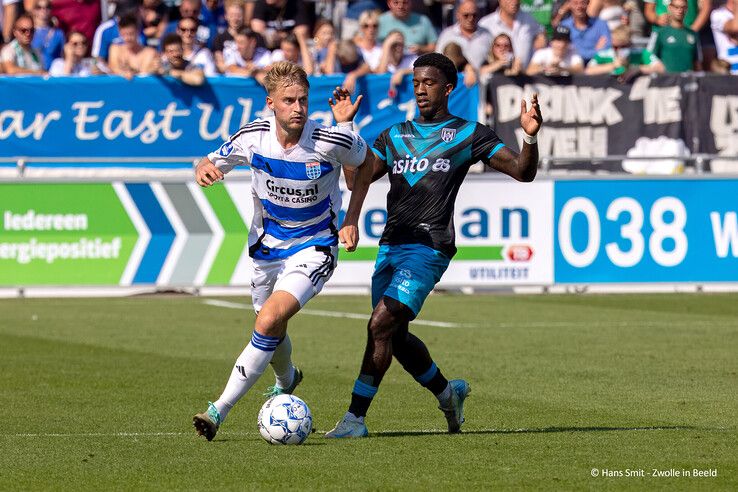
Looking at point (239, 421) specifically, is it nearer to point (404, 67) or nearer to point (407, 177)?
point (407, 177)

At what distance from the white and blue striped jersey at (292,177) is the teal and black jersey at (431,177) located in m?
0.32

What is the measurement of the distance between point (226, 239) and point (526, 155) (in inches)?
439

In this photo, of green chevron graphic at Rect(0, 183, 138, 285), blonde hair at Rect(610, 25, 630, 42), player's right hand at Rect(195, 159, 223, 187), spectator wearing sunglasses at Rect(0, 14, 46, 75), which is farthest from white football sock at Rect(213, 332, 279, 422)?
blonde hair at Rect(610, 25, 630, 42)

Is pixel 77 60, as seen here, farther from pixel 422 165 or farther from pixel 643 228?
pixel 422 165

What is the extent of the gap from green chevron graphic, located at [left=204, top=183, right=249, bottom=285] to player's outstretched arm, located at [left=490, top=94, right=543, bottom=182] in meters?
10.8

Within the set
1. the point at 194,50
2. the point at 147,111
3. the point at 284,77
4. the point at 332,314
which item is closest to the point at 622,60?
the point at 194,50

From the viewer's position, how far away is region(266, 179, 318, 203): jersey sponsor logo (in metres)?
9.30

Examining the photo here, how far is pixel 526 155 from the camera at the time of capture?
9133 mm

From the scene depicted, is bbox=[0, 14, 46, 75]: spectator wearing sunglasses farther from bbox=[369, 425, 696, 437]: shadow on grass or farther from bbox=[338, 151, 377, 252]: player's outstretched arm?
bbox=[369, 425, 696, 437]: shadow on grass

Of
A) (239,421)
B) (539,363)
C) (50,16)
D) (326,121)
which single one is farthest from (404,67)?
(239,421)

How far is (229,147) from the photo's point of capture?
9.38 meters

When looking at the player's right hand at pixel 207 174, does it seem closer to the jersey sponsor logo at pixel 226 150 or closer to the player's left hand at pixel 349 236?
the jersey sponsor logo at pixel 226 150

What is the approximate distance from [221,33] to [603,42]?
231 inches

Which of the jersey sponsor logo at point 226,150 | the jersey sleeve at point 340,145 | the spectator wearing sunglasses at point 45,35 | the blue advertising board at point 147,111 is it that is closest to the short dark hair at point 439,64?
the jersey sleeve at point 340,145
